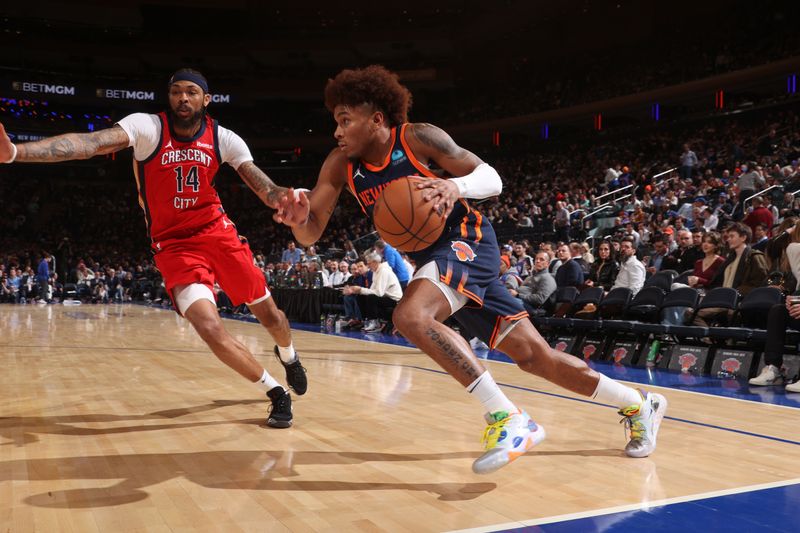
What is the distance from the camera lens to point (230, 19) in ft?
102

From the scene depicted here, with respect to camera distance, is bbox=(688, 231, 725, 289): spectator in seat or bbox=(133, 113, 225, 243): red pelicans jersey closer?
bbox=(133, 113, 225, 243): red pelicans jersey

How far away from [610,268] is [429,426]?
5741mm

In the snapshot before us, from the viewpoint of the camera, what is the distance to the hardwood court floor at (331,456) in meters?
2.34

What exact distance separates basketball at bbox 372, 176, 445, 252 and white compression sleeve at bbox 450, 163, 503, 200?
0.14 m

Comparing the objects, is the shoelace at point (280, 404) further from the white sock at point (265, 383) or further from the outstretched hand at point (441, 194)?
the outstretched hand at point (441, 194)

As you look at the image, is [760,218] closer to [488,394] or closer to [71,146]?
[488,394]

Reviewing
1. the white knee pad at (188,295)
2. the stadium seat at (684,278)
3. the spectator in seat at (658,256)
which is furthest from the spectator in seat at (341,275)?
the white knee pad at (188,295)

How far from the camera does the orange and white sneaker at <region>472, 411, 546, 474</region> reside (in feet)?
8.30

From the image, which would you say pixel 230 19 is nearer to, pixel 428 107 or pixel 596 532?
pixel 428 107

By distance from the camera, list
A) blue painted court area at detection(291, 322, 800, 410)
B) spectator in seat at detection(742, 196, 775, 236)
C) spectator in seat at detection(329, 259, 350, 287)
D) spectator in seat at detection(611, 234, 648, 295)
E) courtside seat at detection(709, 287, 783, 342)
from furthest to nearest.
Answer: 1. spectator in seat at detection(329, 259, 350, 287)
2. spectator in seat at detection(742, 196, 775, 236)
3. spectator in seat at detection(611, 234, 648, 295)
4. courtside seat at detection(709, 287, 783, 342)
5. blue painted court area at detection(291, 322, 800, 410)

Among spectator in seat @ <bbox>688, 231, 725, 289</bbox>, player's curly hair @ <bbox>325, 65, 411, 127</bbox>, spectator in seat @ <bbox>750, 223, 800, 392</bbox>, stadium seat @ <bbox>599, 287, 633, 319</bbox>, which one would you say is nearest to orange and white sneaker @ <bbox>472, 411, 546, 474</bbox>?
player's curly hair @ <bbox>325, 65, 411, 127</bbox>

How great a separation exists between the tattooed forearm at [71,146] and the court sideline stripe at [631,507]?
7.27 ft

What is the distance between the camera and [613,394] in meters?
3.13

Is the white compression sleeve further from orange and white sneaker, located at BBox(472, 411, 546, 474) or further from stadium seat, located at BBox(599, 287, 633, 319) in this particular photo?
stadium seat, located at BBox(599, 287, 633, 319)
